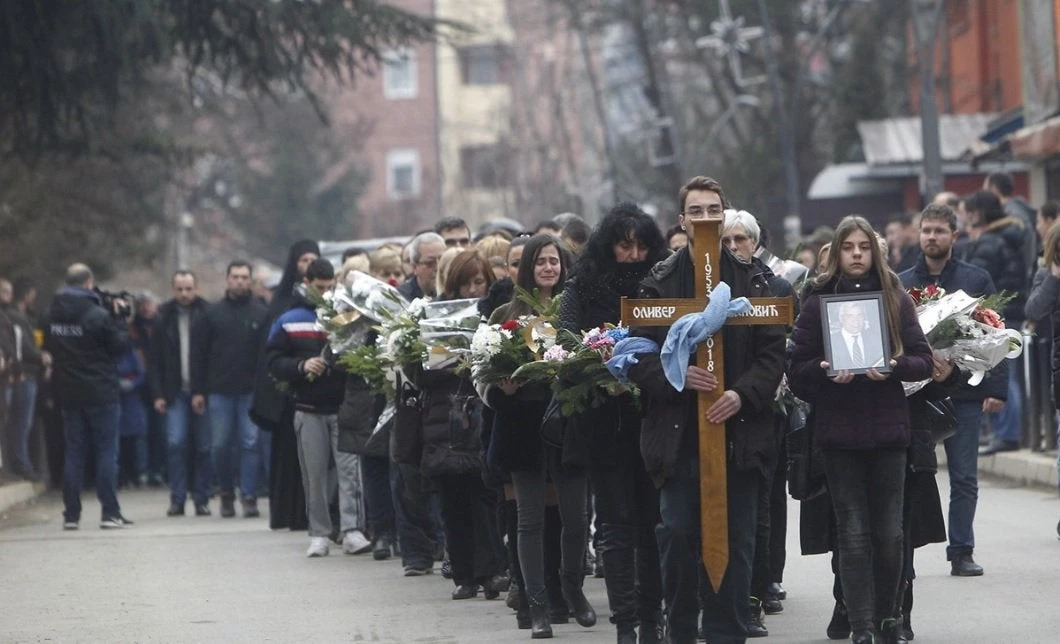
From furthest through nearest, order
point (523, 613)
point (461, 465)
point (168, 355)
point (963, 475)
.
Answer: point (168, 355) < point (461, 465) < point (963, 475) < point (523, 613)

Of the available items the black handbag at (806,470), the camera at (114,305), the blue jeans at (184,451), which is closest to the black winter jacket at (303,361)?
the camera at (114,305)

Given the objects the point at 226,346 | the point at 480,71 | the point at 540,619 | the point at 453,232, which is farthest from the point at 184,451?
the point at 480,71

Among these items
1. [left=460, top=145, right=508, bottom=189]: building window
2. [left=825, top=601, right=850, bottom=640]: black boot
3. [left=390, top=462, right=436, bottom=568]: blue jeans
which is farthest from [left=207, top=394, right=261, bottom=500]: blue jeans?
[left=460, top=145, right=508, bottom=189]: building window

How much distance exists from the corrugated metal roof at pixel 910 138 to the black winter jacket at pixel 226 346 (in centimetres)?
1442

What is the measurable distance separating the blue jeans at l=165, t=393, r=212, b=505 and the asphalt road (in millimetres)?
2736

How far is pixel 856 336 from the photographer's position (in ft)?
29.6

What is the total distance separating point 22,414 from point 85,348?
3868 millimetres

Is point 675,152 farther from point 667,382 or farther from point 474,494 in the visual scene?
point 667,382

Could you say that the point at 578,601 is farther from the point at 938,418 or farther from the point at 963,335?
the point at 963,335

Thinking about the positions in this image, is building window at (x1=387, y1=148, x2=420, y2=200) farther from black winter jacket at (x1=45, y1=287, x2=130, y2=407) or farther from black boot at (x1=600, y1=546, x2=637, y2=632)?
black boot at (x1=600, y1=546, x2=637, y2=632)

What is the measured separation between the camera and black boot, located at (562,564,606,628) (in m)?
Result: 10.6

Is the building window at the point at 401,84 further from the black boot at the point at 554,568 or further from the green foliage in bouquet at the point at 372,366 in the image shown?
the black boot at the point at 554,568

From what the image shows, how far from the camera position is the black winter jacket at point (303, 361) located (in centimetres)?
1475

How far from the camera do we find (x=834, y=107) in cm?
4297
